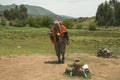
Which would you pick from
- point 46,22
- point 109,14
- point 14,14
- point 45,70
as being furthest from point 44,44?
point 14,14

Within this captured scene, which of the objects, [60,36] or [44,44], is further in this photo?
[44,44]

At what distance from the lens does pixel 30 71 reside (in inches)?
472

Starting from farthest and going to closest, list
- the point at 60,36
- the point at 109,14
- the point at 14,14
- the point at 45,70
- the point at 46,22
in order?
1. the point at 14,14
2. the point at 109,14
3. the point at 46,22
4. the point at 60,36
5. the point at 45,70

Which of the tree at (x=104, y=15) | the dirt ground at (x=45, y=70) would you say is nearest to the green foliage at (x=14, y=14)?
the tree at (x=104, y=15)

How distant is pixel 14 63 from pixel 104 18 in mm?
90555

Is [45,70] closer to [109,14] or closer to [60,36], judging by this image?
[60,36]

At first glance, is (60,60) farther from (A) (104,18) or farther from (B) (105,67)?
(A) (104,18)

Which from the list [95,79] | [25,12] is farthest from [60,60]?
[25,12]

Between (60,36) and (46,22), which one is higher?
(60,36)

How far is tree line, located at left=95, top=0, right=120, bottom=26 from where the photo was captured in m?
96.0

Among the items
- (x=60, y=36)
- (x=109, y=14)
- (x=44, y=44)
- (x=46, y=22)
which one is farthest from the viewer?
(x=109, y=14)

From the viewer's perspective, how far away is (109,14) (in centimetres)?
10069

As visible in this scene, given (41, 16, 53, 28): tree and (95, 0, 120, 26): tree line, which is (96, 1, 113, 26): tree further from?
(41, 16, 53, 28): tree

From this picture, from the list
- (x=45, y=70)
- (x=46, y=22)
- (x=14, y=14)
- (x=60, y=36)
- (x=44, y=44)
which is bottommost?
(x=46, y=22)
